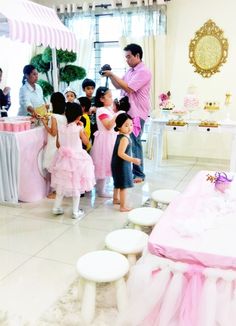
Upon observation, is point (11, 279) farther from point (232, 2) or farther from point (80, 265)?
point (232, 2)

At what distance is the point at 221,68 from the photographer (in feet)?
16.5

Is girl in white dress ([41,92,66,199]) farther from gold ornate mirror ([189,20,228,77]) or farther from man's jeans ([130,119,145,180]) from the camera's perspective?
gold ornate mirror ([189,20,228,77])

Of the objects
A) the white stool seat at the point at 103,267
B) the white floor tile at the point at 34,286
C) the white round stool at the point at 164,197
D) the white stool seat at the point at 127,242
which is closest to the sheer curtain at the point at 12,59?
the white round stool at the point at 164,197

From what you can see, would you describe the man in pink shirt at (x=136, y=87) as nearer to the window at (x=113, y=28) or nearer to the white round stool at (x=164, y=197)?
the white round stool at (x=164, y=197)

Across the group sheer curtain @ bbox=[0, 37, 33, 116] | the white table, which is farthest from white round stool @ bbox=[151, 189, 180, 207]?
sheer curtain @ bbox=[0, 37, 33, 116]

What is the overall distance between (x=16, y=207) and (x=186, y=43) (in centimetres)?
344

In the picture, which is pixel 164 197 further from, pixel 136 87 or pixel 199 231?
pixel 136 87

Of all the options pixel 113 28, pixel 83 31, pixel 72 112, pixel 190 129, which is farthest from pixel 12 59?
pixel 72 112

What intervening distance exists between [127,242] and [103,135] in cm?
168

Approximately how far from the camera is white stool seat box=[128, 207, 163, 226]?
8.00 feet

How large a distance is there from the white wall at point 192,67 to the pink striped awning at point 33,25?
1.81m

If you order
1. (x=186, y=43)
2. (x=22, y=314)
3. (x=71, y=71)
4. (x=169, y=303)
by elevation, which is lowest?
(x=22, y=314)

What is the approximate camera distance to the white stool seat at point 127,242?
6.72 feet

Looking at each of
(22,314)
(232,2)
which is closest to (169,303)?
(22,314)
